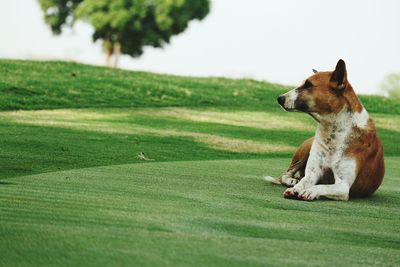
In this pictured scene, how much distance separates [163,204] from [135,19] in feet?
141

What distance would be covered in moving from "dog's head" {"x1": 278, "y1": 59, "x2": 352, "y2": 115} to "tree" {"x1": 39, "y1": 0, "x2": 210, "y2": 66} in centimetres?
4023

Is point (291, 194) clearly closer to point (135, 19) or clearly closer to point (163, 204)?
point (163, 204)

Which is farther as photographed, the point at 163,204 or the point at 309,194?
the point at 309,194

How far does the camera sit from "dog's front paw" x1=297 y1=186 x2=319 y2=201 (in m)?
6.62

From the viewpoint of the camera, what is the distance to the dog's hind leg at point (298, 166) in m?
7.78

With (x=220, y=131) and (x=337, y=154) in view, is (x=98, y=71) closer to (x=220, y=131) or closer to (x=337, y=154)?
(x=220, y=131)

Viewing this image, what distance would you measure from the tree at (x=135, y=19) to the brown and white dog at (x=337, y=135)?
132 ft

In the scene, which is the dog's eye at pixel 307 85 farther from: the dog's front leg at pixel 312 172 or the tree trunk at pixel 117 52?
the tree trunk at pixel 117 52

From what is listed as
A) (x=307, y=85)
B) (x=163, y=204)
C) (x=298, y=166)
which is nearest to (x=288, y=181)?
(x=298, y=166)

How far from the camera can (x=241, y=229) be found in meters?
4.62

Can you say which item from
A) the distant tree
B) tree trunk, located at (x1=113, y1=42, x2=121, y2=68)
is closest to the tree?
tree trunk, located at (x1=113, y1=42, x2=121, y2=68)

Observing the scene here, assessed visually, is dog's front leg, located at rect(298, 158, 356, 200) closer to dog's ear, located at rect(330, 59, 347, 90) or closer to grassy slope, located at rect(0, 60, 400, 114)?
dog's ear, located at rect(330, 59, 347, 90)

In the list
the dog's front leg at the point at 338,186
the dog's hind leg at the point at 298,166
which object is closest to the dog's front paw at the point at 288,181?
the dog's hind leg at the point at 298,166

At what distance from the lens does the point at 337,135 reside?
23.2 ft
